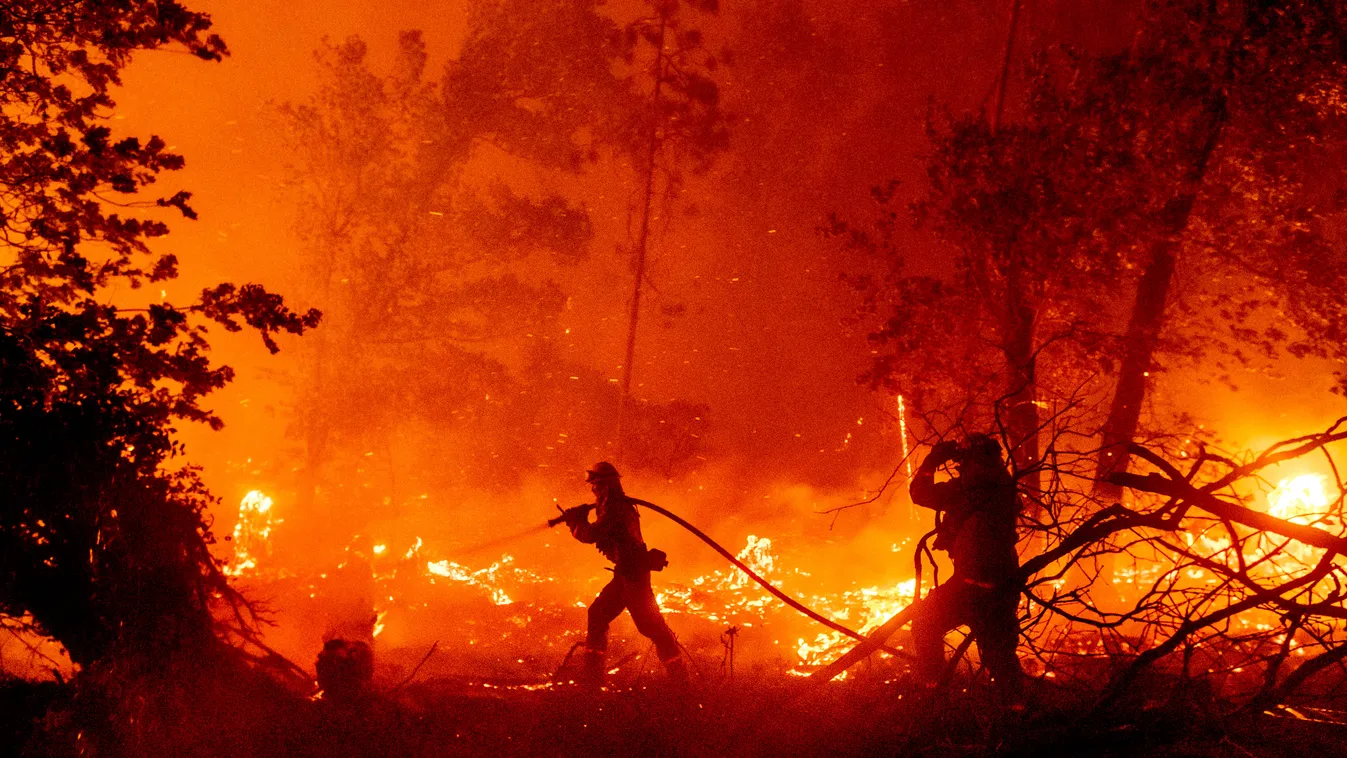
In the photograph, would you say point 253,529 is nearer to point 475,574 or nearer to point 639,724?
point 475,574

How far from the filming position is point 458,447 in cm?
2539

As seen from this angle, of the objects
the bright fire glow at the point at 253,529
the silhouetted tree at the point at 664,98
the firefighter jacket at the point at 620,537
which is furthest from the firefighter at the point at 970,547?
the bright fire glow at the point at 253,529

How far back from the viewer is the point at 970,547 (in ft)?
20.7

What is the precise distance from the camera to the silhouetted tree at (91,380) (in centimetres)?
600

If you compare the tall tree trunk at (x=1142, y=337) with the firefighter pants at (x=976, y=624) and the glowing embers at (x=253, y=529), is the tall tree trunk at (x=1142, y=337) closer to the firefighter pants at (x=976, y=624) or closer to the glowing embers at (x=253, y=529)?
the firefighter pants at (x=976, y=624)

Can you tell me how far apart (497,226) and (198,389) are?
17.4 meters

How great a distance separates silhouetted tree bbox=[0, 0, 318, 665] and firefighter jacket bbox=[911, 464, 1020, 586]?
5.73 meters

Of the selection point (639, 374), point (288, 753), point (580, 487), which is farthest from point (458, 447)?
point (288, 753)

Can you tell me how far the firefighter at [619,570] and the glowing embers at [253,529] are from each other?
50.1 ft

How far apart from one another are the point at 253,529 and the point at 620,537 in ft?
61.0

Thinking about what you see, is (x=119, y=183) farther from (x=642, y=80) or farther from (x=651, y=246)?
(x=651, y=246)

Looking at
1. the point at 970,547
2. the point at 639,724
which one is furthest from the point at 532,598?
the point at 970,547

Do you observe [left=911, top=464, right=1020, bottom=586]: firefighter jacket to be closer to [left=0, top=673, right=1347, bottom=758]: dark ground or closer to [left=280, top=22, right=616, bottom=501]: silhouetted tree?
[left=0, top=673, right=1347, bottom=758]: dark ground

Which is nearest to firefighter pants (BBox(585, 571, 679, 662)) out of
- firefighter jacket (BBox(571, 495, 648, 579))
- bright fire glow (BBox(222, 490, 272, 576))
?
firefighter jacket (BBox(571, 495, 648, 579))
